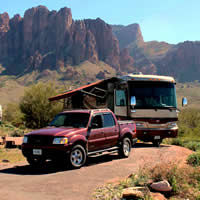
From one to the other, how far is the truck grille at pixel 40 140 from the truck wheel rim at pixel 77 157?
0.82m

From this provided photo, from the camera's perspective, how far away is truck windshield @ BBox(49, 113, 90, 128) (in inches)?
420

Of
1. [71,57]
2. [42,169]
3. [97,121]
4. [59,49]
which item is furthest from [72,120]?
[59,49]

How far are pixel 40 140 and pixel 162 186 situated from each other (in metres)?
4.50

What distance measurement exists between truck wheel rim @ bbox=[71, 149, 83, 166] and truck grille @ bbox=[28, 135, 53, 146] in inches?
32.1

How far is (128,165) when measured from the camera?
34.5 feet

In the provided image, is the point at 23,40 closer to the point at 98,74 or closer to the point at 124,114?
the point at 98,74

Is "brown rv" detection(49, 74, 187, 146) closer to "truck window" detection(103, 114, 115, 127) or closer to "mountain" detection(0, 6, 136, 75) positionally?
"truck window" detection(103, 114, 115, 127)

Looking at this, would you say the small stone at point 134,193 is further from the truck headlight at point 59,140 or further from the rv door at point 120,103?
the rv door at point 120,103

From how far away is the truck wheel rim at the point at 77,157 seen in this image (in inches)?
383

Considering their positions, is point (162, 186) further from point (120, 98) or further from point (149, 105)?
point (120, 98)

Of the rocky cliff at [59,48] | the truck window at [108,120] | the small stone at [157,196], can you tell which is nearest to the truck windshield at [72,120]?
the truck window at [108,120]

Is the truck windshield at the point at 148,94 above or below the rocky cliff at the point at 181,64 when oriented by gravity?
below

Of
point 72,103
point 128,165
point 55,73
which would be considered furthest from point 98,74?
point 128,165

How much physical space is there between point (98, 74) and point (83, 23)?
6358 cm
